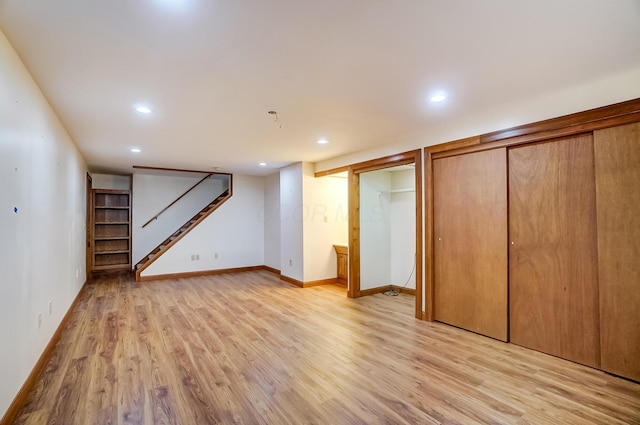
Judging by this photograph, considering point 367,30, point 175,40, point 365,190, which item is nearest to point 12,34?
point 175,40

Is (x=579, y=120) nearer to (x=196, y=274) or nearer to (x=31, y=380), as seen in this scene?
(x=31, y=380)

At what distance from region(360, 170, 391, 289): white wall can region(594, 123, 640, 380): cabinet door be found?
311 cm

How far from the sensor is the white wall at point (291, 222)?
5.91 m

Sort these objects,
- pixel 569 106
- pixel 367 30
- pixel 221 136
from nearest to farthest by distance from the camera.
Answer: pixel 367 30
pixel 569 106
pixel 221 136

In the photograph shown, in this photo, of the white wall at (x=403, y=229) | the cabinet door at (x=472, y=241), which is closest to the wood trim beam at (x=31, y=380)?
the cabinet door at (x=472, y=241)

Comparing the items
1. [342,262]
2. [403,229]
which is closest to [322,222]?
[342,262]

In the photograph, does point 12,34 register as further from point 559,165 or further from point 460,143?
point 559,165

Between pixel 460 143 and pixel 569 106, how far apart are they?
3.34 feet

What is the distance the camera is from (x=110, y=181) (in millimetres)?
7574

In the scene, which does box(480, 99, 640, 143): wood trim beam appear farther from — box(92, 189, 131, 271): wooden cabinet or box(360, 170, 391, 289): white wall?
box(92, 189, 131, 271): wooden cabinet

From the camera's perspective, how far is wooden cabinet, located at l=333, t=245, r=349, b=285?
608cm

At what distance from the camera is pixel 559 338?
110 inches

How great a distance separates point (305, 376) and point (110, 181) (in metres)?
7.46

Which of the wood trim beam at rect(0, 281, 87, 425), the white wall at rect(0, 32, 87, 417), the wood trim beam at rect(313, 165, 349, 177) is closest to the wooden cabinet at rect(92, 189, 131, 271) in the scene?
the wood trim beam at rect(0, 281, 87, 425)
